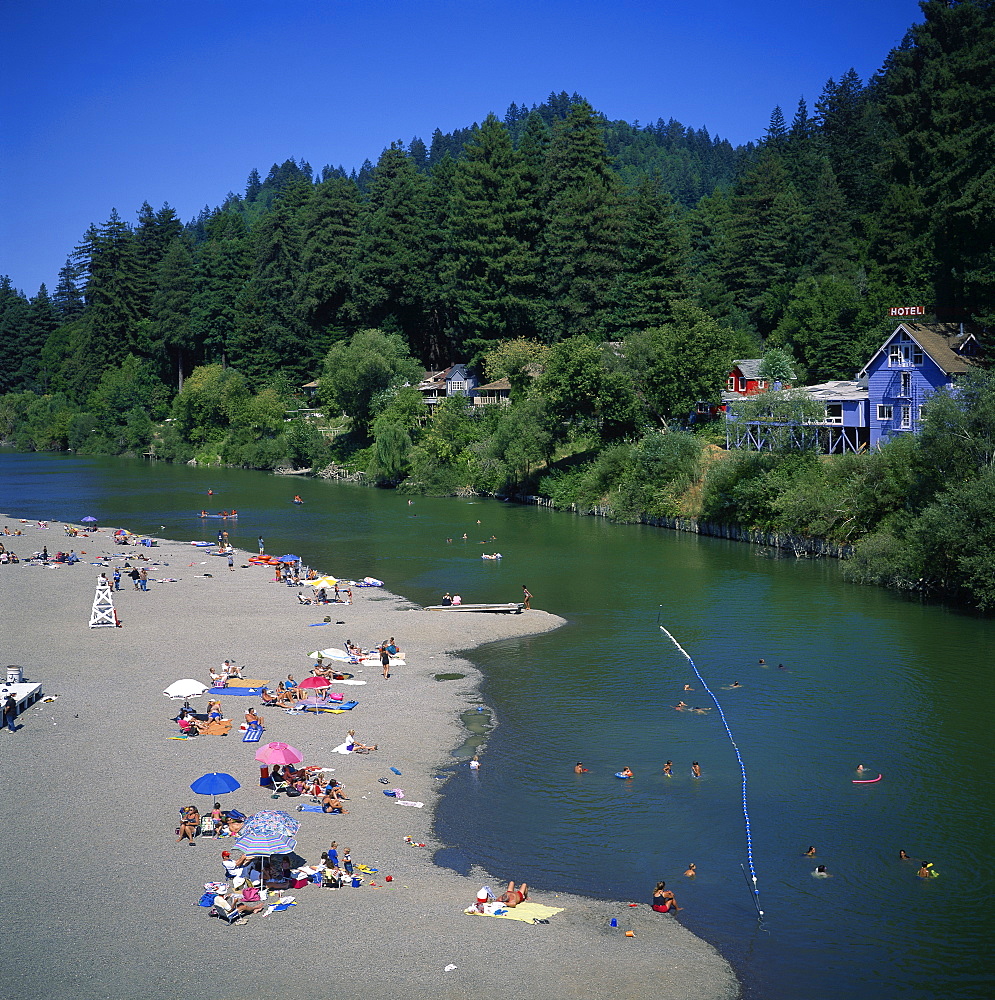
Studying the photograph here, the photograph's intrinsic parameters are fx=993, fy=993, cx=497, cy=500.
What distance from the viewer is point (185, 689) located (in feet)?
100

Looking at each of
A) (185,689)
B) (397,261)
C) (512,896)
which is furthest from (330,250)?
(512,896)

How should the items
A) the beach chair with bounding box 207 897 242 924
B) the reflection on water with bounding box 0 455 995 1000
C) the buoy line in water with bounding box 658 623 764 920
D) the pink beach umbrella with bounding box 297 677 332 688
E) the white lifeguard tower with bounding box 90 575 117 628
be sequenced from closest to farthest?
the beach chair with bounding box 207 897 242 924
the reflection on water with bounding box 0 455 995 1000
the buoy line in water with bounding box 658 623 764 920
the pink beach umbrella with bounding box 297 677 332 688
the white lifeguard tower with bounding box 90 575 117 628

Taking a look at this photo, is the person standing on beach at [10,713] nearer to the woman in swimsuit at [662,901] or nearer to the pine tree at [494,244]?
the woman in swimsuit at [662,901]

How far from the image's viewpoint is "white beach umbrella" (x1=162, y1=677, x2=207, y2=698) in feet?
99.8

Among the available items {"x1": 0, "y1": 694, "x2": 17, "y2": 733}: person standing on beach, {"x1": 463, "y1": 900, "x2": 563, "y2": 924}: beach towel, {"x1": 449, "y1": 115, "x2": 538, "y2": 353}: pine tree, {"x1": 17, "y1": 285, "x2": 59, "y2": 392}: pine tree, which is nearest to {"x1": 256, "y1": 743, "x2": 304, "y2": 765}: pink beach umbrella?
{"x1": 463, "y1": 900, "x2": 563, "y2": 924}: beach towel

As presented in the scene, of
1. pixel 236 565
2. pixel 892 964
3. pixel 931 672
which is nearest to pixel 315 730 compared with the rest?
pixel 892 964

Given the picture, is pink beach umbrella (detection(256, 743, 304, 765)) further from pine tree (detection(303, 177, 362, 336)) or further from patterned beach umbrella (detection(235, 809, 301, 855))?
pine tree (detection(303, 177, 362, 336))

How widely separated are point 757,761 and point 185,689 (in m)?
17.1

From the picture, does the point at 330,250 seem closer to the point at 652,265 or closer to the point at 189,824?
the point at 652,265

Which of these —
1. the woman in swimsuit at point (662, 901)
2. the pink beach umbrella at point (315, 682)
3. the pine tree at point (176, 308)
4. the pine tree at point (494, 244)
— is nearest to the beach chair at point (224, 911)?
the woman in swimsuit at point (662, 901)

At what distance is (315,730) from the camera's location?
94.5ft

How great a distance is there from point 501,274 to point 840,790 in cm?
7456

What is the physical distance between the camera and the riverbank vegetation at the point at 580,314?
186 ft

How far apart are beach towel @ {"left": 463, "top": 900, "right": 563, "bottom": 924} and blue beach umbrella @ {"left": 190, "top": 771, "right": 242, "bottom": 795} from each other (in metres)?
7.30
